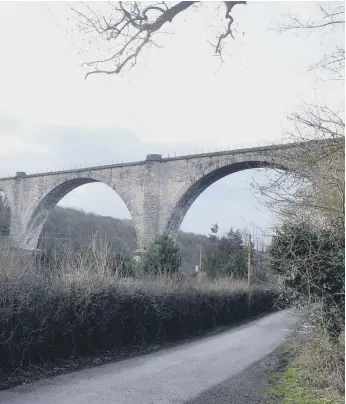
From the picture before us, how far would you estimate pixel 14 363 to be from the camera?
5.99 metres

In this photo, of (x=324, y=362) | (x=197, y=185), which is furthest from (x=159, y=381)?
(x=197, y=185)

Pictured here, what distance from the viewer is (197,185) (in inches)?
856

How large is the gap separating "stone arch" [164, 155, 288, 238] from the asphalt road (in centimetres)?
1182

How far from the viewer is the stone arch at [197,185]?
2062 cm

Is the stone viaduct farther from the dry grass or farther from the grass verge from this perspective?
the dry grass

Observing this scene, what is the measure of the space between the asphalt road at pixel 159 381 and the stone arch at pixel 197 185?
38.8ft

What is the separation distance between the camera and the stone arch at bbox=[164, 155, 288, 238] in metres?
20.6

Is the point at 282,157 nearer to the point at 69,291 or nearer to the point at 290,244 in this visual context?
the point at 290,244

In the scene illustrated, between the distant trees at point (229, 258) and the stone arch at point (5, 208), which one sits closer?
the distant trees at point (229, 258)

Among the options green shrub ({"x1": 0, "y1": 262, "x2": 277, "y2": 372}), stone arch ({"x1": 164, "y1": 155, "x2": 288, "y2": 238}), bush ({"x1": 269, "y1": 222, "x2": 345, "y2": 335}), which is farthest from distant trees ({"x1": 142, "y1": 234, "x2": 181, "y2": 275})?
bush ({"x1": 269, "y1": 222, "x2": 345, "y2": 335})

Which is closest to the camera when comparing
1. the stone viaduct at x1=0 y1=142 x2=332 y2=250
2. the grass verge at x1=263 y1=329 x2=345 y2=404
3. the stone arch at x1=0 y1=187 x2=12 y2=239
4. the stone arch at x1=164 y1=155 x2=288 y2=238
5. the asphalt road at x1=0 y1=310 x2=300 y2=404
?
the grass verge at x1=263 y1=329 x2=345 y2=404

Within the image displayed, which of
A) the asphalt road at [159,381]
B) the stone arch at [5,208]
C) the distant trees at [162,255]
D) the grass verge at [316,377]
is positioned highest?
the stone arch at [5,208]

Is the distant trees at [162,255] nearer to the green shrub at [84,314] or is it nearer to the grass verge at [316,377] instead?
the green shrub at [84,314]

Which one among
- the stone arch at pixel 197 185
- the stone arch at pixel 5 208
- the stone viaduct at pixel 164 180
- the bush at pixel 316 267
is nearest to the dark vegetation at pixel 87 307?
the bush at pixel 316 267
